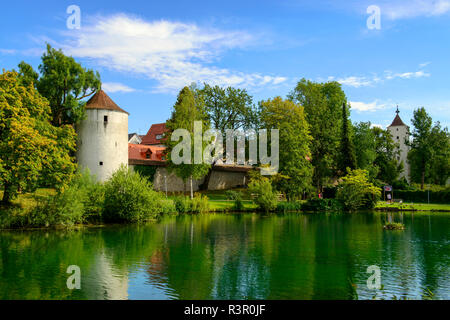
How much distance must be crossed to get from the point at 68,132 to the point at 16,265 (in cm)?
1474

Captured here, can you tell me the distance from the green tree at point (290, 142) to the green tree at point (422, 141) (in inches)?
1000

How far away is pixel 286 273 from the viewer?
1480 centimetres

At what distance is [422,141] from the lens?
214 ft

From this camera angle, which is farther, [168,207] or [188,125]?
[188,125]

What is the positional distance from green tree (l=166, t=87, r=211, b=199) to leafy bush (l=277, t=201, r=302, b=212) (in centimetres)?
877

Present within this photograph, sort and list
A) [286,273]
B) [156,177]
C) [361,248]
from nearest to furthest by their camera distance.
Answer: [286,273]
[361,248]
[156,177]

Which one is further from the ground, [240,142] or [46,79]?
[46,79]

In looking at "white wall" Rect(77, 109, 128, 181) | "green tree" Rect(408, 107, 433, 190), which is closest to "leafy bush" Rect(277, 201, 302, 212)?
"white wall" Rect(77, 109, 128, 181)

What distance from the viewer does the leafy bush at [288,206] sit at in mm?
44375

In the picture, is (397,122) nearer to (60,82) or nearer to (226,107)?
(226,107)

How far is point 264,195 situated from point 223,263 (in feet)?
84.5

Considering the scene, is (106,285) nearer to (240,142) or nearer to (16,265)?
(16,265)

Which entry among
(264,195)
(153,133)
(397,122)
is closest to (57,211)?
(264,195)
